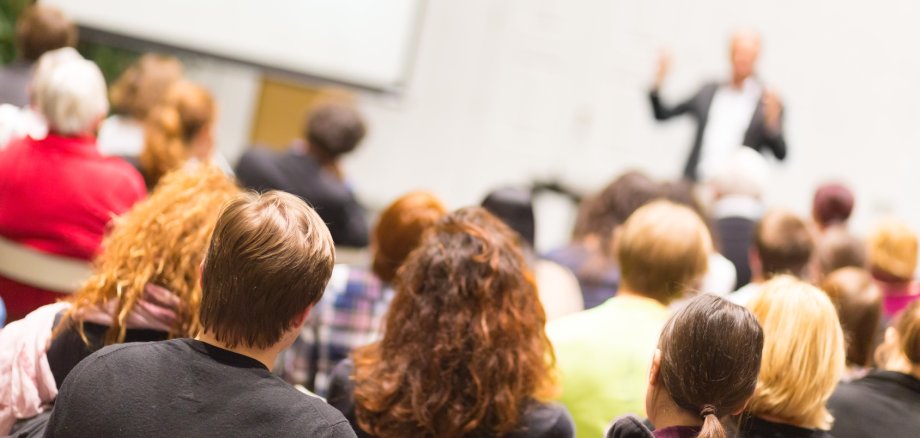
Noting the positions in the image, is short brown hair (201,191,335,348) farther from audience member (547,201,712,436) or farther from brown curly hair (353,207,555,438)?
audience member (547,201,712,436)

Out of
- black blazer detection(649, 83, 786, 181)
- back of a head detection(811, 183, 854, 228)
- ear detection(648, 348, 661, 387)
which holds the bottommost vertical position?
ear detection(648, 348, 661, 387)

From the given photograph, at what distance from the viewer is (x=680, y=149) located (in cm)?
797

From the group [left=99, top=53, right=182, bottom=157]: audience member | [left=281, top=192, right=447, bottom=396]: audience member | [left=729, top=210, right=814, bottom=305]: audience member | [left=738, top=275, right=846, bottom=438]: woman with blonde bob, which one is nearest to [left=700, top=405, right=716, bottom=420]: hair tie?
[left=738, top=275, right=846, bottom=438]: woman with blonde bob

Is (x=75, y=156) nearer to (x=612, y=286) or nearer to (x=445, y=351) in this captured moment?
(x=445, y=351)

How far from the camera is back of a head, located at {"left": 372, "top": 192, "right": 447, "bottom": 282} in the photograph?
284 centimetres

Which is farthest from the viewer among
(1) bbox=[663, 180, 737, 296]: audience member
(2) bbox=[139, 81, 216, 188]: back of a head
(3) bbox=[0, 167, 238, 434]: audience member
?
(2) bbox=[139, 81, 216, 188]: back of a head

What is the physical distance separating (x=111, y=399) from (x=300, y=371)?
5.12 feet

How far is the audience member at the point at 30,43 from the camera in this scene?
4.28 m

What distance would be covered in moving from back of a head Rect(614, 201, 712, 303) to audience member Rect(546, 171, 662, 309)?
893 millimetres

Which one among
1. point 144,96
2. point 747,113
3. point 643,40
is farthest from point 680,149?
point 144,96

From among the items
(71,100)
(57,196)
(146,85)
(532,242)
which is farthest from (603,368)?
(146,85)

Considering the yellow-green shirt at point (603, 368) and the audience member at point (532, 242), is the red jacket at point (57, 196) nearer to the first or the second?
the audience member at point (532, 242)

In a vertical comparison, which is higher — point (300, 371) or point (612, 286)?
point (612, 286)

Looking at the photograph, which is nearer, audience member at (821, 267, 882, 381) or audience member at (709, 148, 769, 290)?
audience member at (821, 267, 882, 381)
